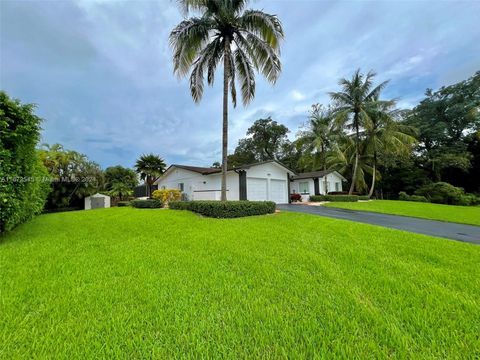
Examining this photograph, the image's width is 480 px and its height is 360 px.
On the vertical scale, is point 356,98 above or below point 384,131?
above

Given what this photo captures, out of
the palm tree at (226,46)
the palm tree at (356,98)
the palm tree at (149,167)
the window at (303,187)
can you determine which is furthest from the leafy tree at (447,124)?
the palm tree at (149,167)

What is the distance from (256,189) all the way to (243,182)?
5.21 feet

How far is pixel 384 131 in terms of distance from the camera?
73.8 ft

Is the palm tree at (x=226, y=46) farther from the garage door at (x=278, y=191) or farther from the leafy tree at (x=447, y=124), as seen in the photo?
the leafy tree at (x=447, y=124)

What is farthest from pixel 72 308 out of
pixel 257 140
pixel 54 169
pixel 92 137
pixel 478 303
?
pixel 257 140

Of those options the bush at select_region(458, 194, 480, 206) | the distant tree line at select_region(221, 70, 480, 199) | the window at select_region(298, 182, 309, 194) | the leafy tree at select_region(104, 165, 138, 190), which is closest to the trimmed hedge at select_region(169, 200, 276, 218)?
the window at select_region(298, 182, 309, 194)

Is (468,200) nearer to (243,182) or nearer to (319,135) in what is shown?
(319,135)

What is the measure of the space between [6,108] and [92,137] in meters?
19.4

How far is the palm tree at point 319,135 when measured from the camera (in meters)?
23.3

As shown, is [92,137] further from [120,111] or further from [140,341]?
[140,341]

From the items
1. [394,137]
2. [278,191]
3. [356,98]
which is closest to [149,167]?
[278,191]

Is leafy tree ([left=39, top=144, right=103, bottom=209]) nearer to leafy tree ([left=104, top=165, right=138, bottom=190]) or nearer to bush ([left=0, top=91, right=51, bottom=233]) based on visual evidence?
leafy tree ([left=104, top=165, right=138, bottom=190])

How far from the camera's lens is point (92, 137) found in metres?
22.4

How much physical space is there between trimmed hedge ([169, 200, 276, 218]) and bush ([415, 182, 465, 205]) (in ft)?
72.9
